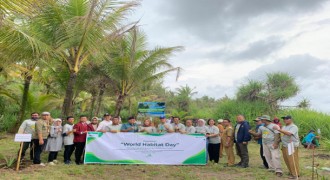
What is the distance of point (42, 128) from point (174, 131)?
13.2 feet

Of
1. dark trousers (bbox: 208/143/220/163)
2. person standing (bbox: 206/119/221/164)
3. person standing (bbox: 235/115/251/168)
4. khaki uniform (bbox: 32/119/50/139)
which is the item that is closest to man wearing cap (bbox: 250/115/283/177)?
person standing (bbox: 235/115/251/168)

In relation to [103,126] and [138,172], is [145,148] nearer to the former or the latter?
[138,172]

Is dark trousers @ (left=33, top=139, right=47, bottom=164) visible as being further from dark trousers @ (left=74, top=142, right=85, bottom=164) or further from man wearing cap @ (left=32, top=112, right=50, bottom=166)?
dark trousers @ (left=74, top=142, right=85, bottom=164)

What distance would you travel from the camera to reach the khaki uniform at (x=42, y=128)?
809 centimetres

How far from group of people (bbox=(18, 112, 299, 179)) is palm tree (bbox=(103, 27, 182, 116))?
430 centimetres

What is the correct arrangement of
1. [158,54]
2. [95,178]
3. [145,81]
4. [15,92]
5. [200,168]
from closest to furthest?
[95,178] < [200,168] < [158,54] < [145,81] < [15,92]

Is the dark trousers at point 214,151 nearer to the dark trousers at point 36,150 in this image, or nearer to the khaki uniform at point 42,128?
the khaki uniform at point 42,128

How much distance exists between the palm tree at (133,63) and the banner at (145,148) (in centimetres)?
498

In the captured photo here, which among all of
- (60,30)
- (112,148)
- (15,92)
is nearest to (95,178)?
(112,148)

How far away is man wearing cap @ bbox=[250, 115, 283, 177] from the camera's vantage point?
8062 millimetres

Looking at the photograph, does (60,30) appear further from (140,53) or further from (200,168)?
(200,168)

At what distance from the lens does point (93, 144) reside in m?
8.86

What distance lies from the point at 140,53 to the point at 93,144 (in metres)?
6.30

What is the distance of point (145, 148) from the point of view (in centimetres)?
906
